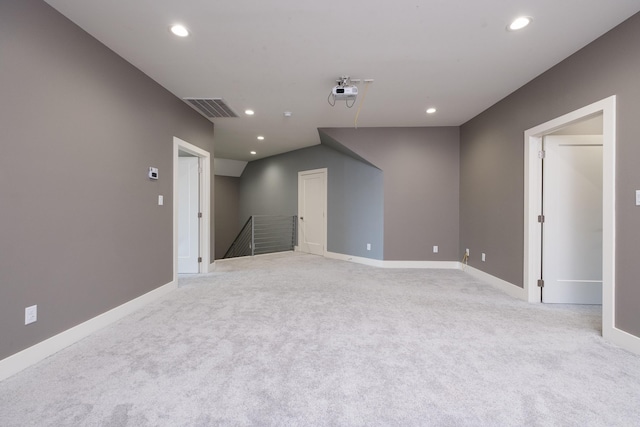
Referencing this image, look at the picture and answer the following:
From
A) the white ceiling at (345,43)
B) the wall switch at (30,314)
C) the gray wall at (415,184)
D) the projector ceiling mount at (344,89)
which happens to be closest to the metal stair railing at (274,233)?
the gray wall at (415,184)

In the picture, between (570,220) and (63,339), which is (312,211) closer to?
(570,220)

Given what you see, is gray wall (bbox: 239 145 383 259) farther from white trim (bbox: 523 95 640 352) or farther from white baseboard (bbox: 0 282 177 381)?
white baseboard (bbox: 0 282 177 381)

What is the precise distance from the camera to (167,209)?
359 centimetres

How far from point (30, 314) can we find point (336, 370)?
215 centimetres

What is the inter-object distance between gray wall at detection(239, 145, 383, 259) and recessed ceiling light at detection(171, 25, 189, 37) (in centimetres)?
383

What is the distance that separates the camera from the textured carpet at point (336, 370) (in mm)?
1464

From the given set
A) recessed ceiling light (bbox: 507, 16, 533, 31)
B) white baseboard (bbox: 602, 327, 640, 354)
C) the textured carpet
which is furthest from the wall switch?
white baseboard (bbox: 602, 327, 640, 354)

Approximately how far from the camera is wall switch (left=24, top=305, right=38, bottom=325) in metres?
1.91

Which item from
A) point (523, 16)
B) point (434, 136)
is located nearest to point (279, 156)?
point (434, 136)

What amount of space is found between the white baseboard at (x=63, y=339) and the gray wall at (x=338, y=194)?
3.81 metres

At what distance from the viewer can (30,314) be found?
193 centimetres

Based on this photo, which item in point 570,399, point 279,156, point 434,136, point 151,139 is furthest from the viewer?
point 279,156

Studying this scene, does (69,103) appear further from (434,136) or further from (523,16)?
(434,136)

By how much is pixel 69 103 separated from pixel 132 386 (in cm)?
219
